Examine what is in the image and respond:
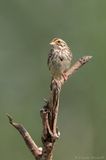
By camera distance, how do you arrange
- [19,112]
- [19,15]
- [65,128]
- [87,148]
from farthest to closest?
1. [19,15]
2. [19,112]
3. [65,128]
4. [87,148]

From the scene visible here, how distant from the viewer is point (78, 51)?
57.6 ft

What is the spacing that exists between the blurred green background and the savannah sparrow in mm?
7102

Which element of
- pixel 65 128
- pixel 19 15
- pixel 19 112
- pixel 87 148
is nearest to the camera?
pixel 87 148

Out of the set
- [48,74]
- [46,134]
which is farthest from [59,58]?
[48,74]

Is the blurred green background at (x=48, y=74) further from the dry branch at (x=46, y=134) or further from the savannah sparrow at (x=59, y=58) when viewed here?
the dry branch at (x=46, y=134)

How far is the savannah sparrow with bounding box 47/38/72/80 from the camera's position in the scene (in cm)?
735

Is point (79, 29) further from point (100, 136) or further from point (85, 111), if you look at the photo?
point (100, 136)

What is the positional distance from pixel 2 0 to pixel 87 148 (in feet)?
25.0

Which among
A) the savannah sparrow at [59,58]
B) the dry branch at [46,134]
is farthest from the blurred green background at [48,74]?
the dry branch at [46,134]

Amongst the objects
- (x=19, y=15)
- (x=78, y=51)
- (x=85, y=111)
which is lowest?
(x=85, y=111)

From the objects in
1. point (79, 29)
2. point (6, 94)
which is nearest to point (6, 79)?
point (6, 94)

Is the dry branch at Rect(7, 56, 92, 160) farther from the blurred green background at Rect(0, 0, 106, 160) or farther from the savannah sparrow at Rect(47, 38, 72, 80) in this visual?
the blurred green background at Rect(0, 0, 106, 160)

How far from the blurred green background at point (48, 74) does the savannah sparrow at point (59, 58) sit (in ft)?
23.3

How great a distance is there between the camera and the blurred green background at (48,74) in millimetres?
16438
